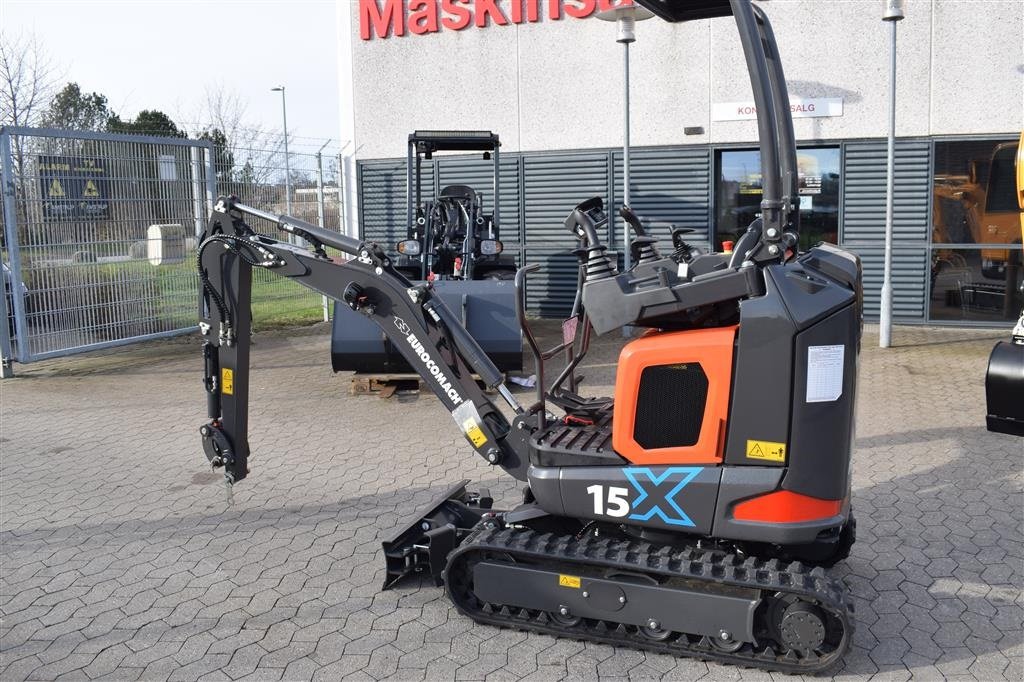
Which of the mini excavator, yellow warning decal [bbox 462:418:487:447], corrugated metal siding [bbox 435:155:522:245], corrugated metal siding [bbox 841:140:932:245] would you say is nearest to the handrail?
the mini excavator

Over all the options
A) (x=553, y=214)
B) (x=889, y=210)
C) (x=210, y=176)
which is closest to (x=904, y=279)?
(x=889, y=210)

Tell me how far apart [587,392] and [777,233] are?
5.74 meters

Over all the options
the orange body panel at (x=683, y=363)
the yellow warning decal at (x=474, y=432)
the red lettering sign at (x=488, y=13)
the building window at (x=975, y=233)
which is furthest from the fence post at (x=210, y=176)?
the orange body panel at (x=683, y=363)

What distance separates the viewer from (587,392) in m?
9.75

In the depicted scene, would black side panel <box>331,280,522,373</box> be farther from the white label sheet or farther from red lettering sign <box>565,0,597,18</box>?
red lettering sign <box>565,0,597,18</box>

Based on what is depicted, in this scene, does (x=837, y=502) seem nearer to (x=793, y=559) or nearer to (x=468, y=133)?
(x=793, y=559)

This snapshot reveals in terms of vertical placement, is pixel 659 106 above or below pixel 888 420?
above

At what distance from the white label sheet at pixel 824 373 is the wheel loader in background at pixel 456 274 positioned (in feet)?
17.5

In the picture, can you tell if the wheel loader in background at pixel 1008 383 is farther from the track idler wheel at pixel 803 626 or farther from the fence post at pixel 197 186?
the fence post at pixel 197 186

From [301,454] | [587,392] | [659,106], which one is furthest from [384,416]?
[659,106]

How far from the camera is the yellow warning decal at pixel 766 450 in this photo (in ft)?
13.6

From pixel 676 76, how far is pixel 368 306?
1000cm

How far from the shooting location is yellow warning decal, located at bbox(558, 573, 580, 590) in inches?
174

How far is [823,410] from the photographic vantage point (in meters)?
4.11
